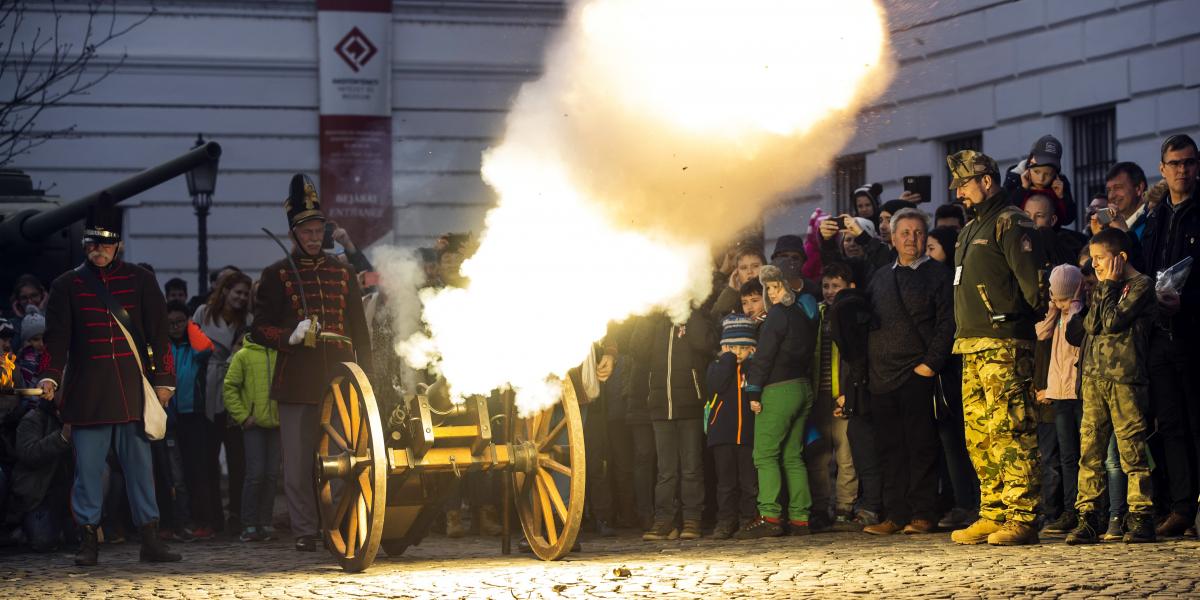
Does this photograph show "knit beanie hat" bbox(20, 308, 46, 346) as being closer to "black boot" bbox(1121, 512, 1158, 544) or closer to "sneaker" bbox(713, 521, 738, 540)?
"sneaker" bbox(713, 521, 738, 540)

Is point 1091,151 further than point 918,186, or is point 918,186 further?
point 1091,151

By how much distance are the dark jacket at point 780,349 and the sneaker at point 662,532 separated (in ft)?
3.66

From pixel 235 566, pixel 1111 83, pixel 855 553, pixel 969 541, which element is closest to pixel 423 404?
pixel 235 566

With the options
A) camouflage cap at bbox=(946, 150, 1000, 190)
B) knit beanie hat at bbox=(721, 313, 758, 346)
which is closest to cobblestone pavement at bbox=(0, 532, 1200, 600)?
knit beanie hat at bbox=(721, 313, 758, 346)

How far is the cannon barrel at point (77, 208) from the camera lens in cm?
1645

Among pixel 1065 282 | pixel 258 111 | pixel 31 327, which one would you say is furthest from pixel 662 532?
pixel 258 111

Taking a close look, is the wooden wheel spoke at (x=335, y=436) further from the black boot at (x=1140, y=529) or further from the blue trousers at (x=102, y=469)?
the black boot at (x=1140, y=529)

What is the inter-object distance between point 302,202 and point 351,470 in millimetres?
2303

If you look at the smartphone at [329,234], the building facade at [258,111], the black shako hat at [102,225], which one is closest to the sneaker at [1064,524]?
the black shako hat at [102,225]

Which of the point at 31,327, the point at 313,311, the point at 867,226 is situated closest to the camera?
the point at 313,311

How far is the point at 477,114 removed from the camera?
2305 centimetres

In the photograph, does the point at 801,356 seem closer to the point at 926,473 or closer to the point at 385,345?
the point at 926,473

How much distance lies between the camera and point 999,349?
956 cm

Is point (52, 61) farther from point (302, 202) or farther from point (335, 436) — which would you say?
point (335, 436)
